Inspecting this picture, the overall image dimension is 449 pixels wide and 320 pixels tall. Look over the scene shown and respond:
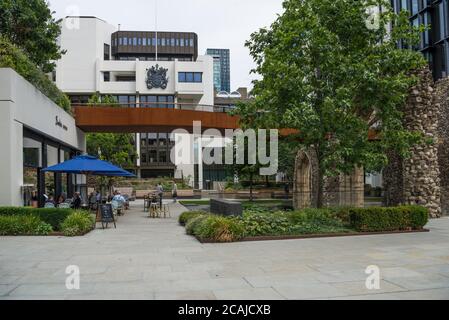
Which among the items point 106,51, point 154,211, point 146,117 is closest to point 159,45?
point 106,51

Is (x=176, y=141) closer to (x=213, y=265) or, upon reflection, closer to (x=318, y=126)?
(x=318, y=126)

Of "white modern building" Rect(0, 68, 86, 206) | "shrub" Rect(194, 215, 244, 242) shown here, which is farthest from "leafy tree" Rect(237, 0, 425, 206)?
"white modern building" Rect(0, 68, 86, 206)

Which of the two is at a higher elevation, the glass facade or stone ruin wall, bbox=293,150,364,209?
the glass facade

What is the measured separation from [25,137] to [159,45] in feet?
227

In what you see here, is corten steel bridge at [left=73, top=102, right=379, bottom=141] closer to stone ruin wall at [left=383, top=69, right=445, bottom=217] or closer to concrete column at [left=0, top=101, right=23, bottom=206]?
stone ruin wall at [left=383, top=69, right=445, bottom=217]

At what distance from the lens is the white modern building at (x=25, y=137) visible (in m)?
16.3

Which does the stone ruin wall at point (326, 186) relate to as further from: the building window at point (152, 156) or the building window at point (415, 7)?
the building window at point (152, 156)

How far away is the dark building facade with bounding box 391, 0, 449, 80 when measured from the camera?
139ft

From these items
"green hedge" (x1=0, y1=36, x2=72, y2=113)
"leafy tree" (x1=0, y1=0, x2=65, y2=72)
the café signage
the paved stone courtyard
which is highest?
"leafy tree" (x1=0, y1=0, x2=65, y2=72)

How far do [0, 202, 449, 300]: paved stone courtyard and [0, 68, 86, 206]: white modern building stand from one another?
3.73m

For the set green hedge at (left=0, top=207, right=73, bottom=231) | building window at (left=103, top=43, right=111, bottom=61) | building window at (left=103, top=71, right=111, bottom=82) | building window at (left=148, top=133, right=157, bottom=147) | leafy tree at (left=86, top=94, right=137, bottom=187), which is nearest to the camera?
green hedge at (left=0, top=207, right=73, bottom=231)
